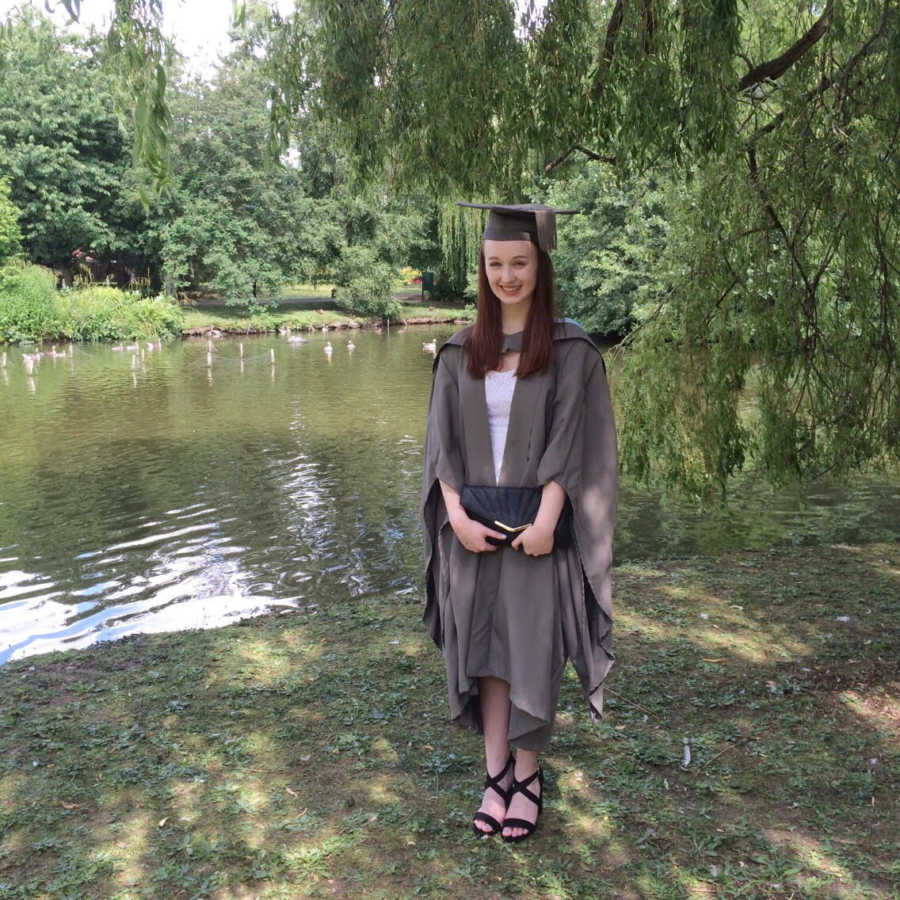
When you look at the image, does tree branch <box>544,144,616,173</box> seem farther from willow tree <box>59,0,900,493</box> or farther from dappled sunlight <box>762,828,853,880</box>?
dappled sunlight <box>762,828,853,880</box>

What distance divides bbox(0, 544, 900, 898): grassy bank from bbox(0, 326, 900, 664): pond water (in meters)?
1.70

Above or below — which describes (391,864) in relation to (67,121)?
below

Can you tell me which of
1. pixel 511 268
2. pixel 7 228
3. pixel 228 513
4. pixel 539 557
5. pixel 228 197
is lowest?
pixel 228 513

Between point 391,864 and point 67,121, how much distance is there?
112 ft

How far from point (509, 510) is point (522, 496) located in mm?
54

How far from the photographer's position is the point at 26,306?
28.2 meters

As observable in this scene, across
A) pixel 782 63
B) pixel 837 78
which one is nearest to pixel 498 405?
pixel 837 78

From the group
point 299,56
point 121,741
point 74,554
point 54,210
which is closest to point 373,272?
point 54,210

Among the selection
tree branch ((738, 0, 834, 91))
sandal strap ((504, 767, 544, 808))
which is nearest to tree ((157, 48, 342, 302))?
tree branch ((738, 0, 834, 91))

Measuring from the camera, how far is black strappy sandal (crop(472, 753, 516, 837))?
2725 millimetres

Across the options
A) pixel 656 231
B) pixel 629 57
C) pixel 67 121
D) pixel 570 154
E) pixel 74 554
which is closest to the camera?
pixel 629 57

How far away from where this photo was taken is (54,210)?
3206cm

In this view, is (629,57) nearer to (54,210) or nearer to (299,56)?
(299,56)

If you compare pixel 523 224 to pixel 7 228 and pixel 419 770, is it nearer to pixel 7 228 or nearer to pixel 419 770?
pixel 419 770
